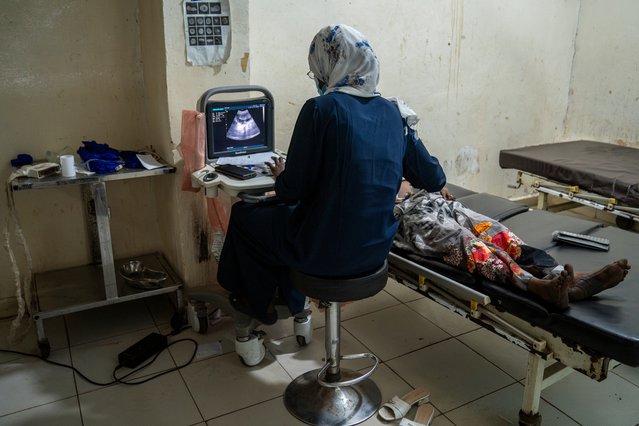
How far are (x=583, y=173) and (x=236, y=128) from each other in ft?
7.51

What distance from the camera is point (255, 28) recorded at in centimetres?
305

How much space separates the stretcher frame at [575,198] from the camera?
3334mm

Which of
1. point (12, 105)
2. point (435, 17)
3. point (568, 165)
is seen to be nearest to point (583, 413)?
point (568, 165)

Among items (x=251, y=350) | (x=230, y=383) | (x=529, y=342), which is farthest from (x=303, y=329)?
(x=529, y=342)

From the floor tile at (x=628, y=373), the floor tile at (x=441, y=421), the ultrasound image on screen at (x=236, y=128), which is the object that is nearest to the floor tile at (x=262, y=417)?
the floor tile at (x=441, y=421)

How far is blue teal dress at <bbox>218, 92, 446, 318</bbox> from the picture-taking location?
1.84 m

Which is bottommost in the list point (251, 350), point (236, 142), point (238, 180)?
point (251, 350)

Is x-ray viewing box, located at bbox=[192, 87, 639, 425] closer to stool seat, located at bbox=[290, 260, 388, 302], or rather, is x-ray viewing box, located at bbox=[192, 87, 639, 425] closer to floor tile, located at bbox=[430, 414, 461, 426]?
floor tile, located at bbox=[430, 414, 461, 426]

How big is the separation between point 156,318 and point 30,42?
147 centimetres

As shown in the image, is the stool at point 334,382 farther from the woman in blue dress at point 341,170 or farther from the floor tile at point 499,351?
the floor tile at point 499,351

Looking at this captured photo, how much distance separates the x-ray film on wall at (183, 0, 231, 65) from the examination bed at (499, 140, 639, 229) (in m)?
2.35

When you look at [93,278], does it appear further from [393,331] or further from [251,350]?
[393,331]

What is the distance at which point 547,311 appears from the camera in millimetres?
1917

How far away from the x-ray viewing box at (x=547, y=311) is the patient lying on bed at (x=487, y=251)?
0.04 m
